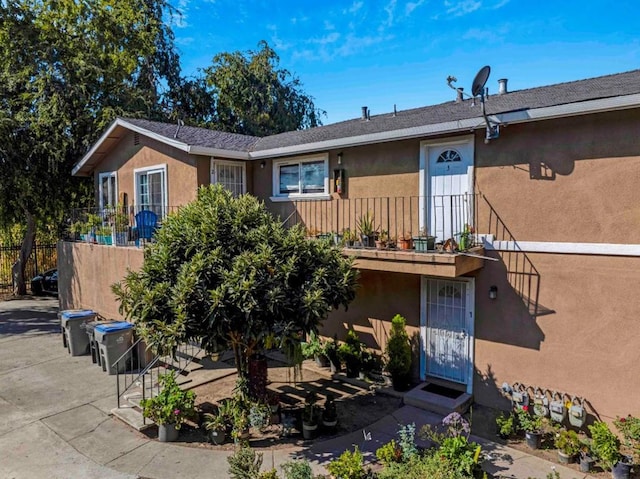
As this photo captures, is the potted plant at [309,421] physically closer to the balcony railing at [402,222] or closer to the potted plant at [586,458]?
the balcony railing at [402,222]

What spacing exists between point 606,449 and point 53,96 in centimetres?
1986

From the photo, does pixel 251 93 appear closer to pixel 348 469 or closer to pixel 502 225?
pixel 502 225

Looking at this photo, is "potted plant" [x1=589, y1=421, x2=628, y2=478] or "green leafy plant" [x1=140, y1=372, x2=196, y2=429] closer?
"potted plant" [x1=589, y1=421, x2=628, y2=478]

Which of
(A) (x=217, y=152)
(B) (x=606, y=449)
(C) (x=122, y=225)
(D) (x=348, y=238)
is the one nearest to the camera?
(B) (x=606, y=449)

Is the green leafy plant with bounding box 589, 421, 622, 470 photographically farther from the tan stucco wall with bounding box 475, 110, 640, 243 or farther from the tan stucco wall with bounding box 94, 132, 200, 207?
the tan stucco wall with bounding box 94, 132, 200, 207

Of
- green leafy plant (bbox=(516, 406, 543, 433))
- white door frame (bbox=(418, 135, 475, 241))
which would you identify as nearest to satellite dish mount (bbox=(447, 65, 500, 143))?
white door frame (bbox=(418, 135, 475, 241))

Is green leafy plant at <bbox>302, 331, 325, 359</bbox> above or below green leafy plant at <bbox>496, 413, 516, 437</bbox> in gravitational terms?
above

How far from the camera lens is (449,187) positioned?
29.5 ft

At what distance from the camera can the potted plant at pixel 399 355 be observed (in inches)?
356

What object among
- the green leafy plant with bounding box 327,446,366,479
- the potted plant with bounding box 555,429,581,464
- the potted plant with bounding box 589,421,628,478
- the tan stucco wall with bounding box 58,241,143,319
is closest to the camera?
the green leafy plant with bounding box 327,446,366,479

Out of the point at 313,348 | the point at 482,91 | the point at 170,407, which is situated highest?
the point at 482,91

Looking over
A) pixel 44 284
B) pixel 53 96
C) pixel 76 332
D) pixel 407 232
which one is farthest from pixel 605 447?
pixel 44 284

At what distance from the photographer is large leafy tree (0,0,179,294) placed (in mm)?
16297

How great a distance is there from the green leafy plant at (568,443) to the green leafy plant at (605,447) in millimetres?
225
